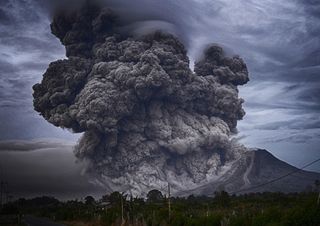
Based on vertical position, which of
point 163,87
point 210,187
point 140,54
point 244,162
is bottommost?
point 210,187

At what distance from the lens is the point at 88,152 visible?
86312 millimetres

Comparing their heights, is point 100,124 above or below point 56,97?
below

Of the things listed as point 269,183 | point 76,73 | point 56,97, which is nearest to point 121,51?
point 76,73

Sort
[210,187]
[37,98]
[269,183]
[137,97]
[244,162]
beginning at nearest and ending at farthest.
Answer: [137,97], [37,98], [210,187], [244,162], [269,183]

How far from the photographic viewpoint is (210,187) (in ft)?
331

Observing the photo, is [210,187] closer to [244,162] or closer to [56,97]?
[244,162]

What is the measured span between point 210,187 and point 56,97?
39962 mm

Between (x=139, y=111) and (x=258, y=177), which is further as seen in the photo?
(x=258, y=177)

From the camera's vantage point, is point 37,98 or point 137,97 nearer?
point 137,97

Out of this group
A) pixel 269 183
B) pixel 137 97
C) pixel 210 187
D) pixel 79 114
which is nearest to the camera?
pixel 79 114

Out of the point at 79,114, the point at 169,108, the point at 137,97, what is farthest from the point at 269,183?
the point at 79,114

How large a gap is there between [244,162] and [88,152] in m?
46.9

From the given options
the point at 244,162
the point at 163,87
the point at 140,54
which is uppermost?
the point at 140,54

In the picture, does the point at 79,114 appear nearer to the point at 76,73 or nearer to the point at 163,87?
the point at 76,73
